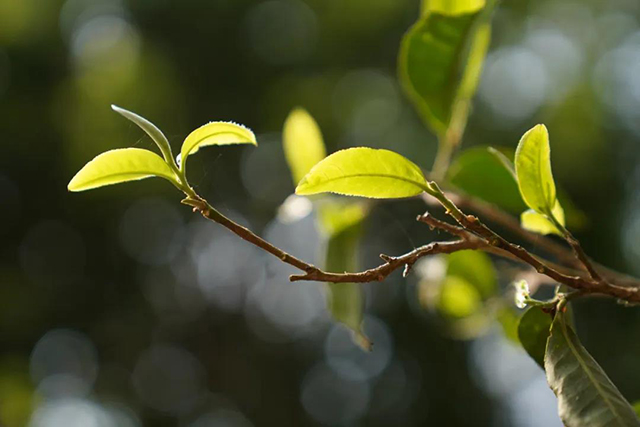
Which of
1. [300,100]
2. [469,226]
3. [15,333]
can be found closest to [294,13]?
[300,100]

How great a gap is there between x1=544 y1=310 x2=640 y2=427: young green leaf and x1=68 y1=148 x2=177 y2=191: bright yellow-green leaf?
0.79ft

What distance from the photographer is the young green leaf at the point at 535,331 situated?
443 millimetres

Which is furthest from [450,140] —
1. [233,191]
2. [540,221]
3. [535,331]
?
[233,191]

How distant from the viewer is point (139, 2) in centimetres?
498

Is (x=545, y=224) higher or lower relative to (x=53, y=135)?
lower

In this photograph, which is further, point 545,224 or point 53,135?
point 53,135

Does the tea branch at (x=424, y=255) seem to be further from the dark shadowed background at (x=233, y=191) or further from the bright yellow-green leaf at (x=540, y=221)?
the dark shadowed background at (x=233, y=191)

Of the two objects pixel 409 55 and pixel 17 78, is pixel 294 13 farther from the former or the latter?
pixel 409 55

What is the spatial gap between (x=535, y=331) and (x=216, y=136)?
0.79 feet

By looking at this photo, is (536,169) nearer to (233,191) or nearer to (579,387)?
(579,387)

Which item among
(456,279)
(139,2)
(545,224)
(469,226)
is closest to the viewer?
(469,226)

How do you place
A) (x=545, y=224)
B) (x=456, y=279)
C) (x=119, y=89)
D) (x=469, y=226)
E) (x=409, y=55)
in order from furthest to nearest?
(x=119, y=89), (x=456, y=279), (x=409, y=55), (x=545, y=224), (x=469, y=226)

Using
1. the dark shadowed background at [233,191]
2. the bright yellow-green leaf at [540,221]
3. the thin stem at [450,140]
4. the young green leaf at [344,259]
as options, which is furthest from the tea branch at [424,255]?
the dark shadowed background at [233,191]

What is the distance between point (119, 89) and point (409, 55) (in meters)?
3.82
